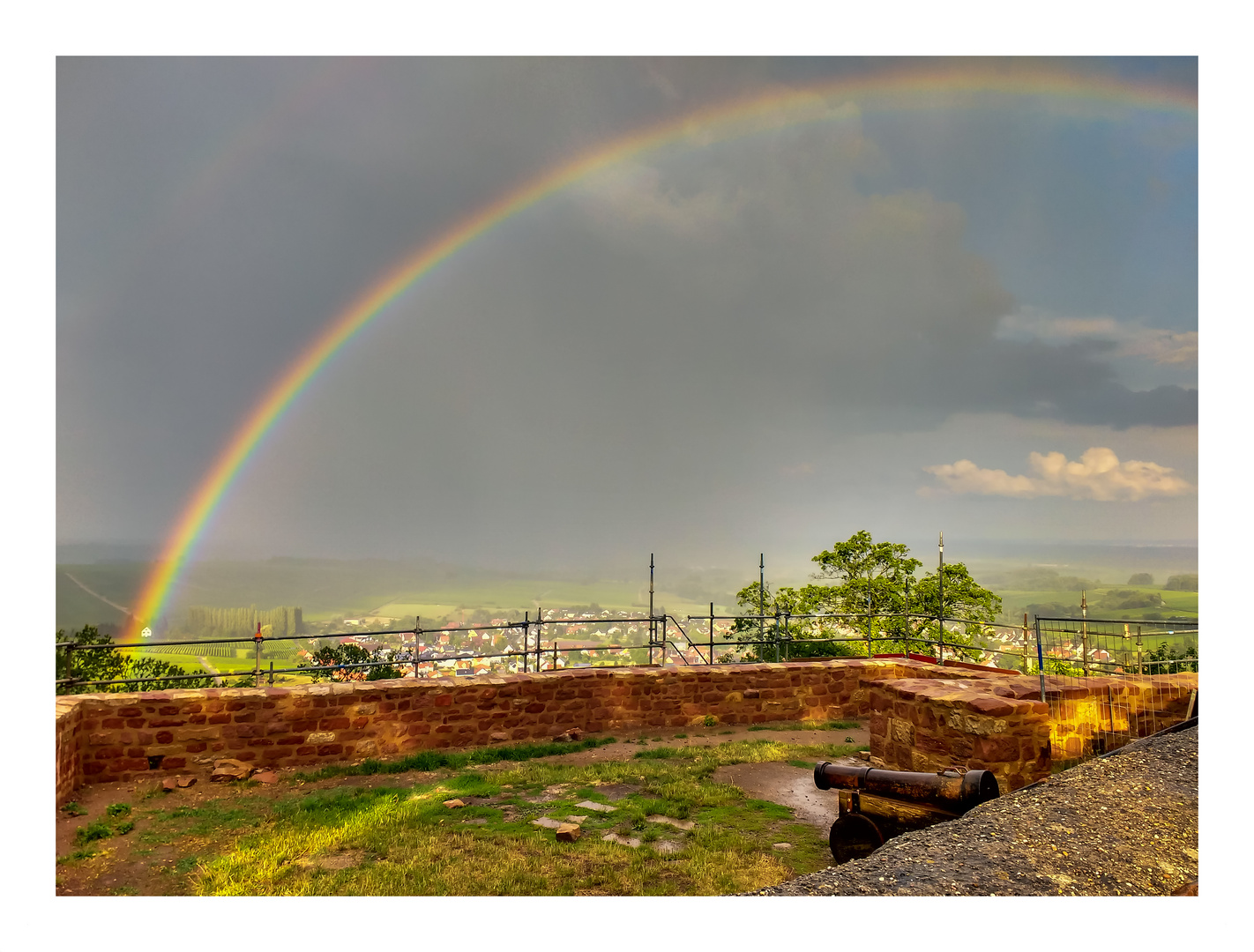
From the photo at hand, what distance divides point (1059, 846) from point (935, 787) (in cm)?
104

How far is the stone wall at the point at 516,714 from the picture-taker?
23.1 feet

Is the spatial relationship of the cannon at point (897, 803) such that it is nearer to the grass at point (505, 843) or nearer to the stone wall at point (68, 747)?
the grass at point (505, 843)

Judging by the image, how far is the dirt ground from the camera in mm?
5395

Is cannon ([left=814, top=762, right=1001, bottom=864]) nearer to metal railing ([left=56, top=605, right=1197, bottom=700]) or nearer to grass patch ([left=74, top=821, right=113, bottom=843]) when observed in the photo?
metal railing ([left=56, top=605, right=1197, bottom=700])

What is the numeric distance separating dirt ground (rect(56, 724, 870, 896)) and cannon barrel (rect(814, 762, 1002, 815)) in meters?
1.06

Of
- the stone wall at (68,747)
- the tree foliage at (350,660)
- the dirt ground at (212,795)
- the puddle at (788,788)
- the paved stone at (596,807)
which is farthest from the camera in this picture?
the tree foliage at (350,660)

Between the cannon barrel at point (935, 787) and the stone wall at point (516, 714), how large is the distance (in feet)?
4.40

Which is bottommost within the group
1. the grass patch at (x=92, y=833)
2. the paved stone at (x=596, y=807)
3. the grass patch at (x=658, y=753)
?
the grass patch at (x=658, y=753)

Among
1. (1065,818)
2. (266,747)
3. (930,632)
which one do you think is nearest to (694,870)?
(1065,818)

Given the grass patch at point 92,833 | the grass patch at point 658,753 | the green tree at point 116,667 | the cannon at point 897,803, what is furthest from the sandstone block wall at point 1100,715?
the green tree at point 116,667

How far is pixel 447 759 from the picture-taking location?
8.80 meters

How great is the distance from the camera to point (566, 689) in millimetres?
10375

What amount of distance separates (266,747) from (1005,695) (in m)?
9.05

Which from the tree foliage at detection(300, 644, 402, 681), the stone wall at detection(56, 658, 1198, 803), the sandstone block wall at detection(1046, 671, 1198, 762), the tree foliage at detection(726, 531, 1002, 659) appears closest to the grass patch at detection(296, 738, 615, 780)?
the stone wall at detection(56, 658, 1198, 803)
